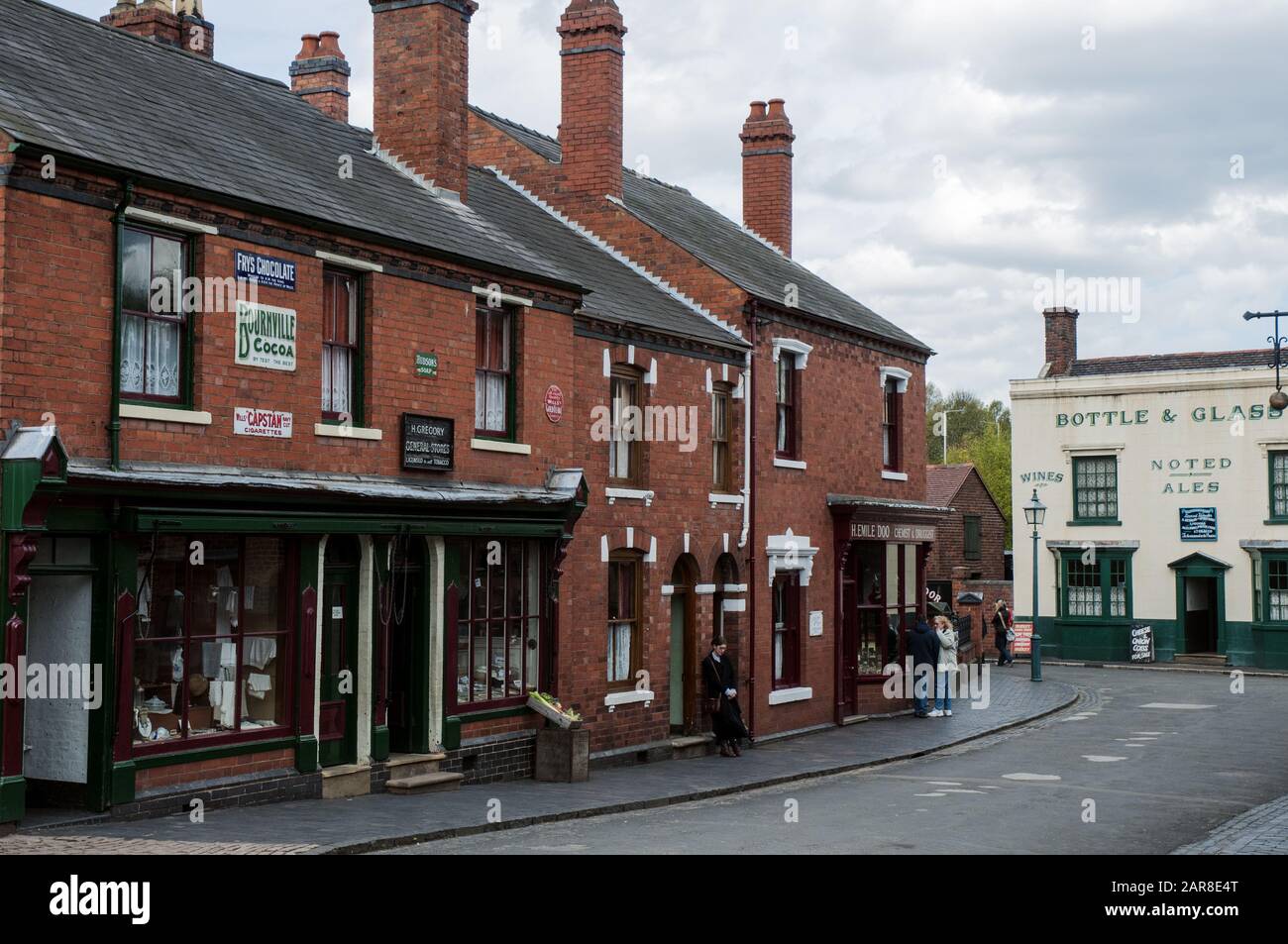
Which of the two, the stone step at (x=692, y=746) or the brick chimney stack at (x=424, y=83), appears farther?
the stone step at (x=692, y=746)

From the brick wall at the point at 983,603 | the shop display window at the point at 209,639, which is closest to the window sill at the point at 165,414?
the shop display window at the point at 209,639

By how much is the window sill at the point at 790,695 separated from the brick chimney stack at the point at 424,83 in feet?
32.7

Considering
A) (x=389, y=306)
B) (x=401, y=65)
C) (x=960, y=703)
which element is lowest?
(x=960, y=703)

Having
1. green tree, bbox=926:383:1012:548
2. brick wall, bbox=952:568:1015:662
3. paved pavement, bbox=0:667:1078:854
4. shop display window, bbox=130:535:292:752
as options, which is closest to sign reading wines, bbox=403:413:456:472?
shop display window, bbox=130:535:292:752

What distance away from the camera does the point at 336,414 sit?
16.3 meters

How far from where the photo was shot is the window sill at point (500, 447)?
1811 cm

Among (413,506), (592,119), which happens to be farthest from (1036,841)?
(592,119)

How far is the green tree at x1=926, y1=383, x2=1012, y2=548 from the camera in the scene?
75.2m

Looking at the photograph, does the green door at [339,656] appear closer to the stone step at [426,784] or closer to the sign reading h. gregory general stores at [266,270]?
the stone step at [426,784]

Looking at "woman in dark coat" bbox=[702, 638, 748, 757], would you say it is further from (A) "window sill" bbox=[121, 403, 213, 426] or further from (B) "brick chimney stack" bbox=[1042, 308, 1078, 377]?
(B) "brick chimney stack" bbox=[1042, 308, 1078, 377]

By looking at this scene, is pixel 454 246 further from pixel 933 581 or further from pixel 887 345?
pixel 933 581

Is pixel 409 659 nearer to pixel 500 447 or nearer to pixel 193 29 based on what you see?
pixel 500 447

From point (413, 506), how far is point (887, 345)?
14.8 m

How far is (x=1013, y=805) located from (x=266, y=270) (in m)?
10.0
